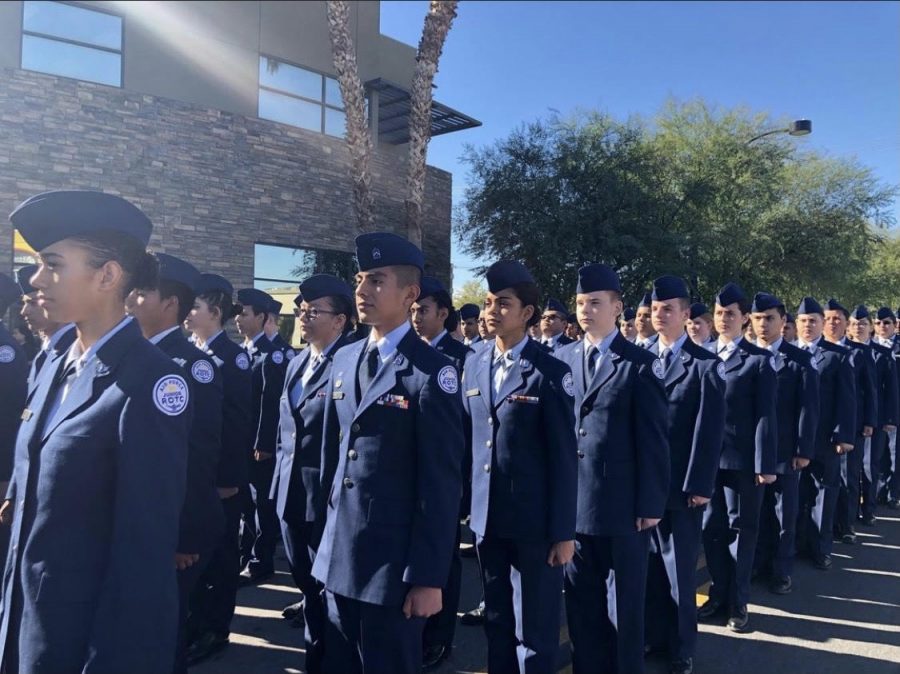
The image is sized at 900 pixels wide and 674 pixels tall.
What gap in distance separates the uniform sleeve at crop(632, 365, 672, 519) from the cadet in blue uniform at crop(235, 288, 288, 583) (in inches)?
117

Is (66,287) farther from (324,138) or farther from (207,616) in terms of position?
(324,138)

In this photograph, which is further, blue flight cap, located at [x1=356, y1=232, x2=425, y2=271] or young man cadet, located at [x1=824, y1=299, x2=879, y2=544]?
young man cadet, located at [x1=824, y1=299, x2=879, y2=544]

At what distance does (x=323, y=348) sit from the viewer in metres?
4.01

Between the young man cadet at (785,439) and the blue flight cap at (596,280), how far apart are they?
216 centimetres

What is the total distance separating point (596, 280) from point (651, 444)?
0.99 metres

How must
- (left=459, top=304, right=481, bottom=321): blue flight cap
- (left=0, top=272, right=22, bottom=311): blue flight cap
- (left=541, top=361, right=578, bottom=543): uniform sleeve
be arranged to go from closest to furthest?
(left=541, top=361, right=578, bottom=543): uniform sleeve, (left=0, top=272, right=22, bottom=311): blue flight cap, (left=459, top=304, right=481, bottom=321): blue flight cap

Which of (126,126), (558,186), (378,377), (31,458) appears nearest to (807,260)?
(558,186)

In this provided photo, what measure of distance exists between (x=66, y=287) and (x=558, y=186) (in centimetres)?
1688

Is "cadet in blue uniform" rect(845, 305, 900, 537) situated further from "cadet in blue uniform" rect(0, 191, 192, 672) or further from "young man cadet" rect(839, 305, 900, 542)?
"cadet in blue uniform" rect(0, 191, 192, 672)

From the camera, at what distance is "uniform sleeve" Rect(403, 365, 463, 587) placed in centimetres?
233

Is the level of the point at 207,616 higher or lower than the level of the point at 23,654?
lower

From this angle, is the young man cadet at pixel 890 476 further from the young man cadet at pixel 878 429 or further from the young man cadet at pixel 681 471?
the young man cadet at pixel 681 471

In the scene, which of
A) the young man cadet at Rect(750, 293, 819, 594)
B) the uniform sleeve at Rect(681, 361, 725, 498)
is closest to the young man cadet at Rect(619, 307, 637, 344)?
the young man cadet at Rect(750, 293, 819, 594)

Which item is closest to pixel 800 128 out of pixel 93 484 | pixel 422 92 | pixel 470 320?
Result: pixel 422 92
